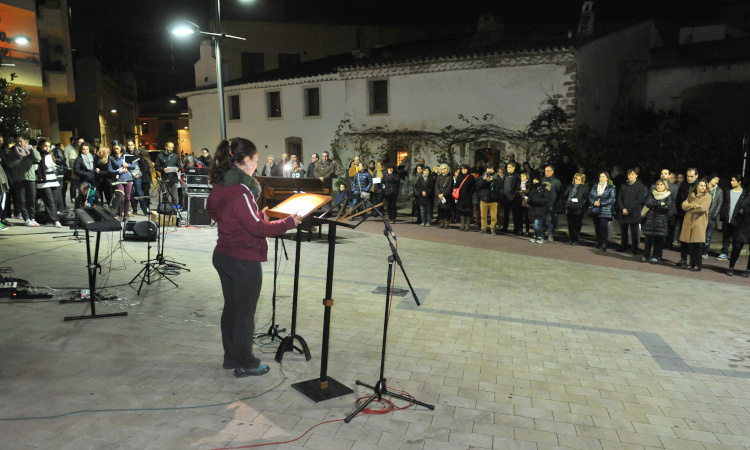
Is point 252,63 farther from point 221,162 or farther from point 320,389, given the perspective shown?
point 320,389

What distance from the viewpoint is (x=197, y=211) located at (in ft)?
45.3

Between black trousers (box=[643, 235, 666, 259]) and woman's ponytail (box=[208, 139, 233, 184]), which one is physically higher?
woman's ponytail (box=[208, 139, 233, 184])

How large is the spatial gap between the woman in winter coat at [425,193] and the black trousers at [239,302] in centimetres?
1083

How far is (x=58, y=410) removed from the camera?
433cm

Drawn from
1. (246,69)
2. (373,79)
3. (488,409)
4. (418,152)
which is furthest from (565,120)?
(246,69)

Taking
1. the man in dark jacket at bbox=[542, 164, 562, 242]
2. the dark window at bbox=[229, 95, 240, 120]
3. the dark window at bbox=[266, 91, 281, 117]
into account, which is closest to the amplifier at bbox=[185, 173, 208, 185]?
the man in dark jacket at bbox=[542, 164, 562, 242]

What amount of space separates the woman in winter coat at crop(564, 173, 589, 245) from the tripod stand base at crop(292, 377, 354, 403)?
8979 millimetres

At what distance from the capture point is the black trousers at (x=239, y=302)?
185 inches

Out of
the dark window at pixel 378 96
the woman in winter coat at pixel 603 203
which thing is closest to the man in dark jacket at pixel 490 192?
the woman in winter coat at pixel 603 203

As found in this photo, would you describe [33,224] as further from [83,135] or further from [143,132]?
[143,132]

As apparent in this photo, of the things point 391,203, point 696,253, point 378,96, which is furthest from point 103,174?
point 696,253

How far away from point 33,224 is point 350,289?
944 centimetres

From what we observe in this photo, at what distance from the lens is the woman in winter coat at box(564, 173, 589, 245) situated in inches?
475

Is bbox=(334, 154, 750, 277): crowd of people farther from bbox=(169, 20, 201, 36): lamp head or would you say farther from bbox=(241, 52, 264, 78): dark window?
bbox=(241, 52, 264, 78): dark window
